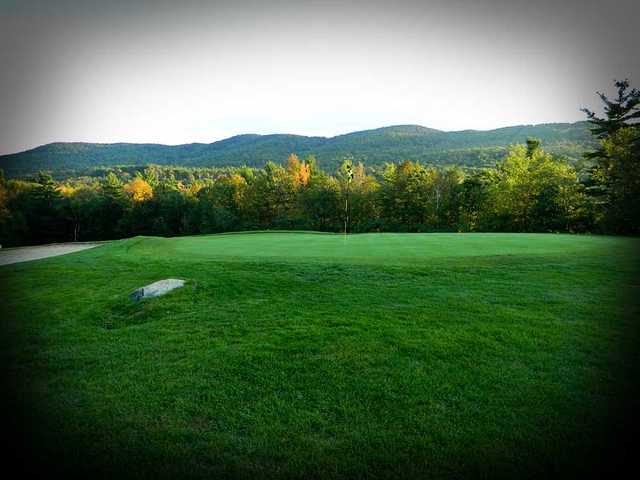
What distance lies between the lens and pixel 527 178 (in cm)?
3944

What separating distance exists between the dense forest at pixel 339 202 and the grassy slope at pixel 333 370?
32.2m

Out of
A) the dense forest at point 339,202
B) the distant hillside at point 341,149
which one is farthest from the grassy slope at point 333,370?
the distant hillside at point 341,149

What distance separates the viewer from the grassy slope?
9.21 ft

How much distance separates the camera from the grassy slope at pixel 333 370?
2809mm

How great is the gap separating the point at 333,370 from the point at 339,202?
161 ft

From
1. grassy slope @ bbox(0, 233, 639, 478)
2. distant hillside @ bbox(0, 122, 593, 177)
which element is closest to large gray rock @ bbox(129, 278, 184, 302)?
grassy slope @ bbox(0, 233, 639, 478)

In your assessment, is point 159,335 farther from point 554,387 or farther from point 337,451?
point 554,387

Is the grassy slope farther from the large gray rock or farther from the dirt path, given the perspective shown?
the dirt path

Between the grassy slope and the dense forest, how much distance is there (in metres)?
32.2

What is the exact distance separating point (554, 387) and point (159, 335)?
535 centimetres

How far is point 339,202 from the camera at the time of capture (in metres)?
52.8

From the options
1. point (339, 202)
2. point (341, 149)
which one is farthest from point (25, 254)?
point (341, 149)

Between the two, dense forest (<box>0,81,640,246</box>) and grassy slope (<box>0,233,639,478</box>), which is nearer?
grassy slope (<box>0,233,639,478</box>)

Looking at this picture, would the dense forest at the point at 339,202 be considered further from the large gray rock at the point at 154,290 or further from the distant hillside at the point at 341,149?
the large gray rock at the point at 154,290
